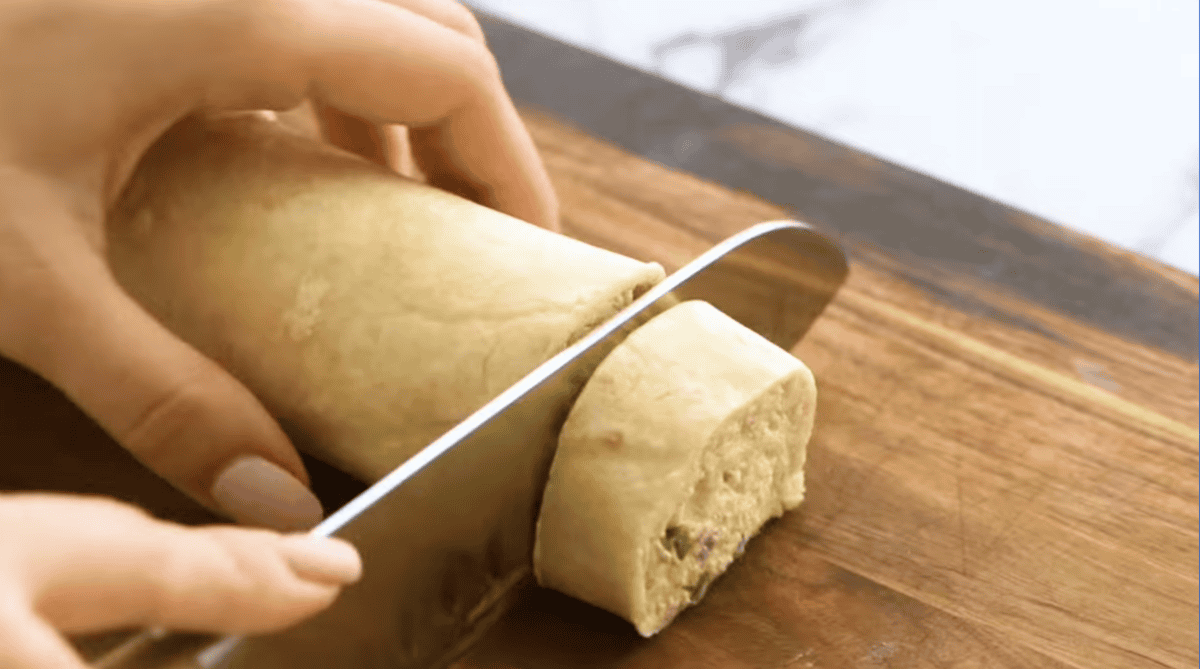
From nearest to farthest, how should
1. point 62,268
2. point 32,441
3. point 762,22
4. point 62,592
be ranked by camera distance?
point 62,592
point 62,268
point 32,441
point 762,22

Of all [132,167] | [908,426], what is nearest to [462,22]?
[132,167]

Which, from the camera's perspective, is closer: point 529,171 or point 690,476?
point 690,476

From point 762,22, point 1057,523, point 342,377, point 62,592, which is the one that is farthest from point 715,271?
point 762,22

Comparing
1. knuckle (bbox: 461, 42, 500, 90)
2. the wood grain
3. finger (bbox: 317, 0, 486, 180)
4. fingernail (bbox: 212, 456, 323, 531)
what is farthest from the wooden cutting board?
knuckle (bbox: 461, 42, 500, 90)

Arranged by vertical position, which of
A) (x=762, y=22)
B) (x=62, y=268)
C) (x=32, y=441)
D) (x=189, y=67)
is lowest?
(x=762, y=22)

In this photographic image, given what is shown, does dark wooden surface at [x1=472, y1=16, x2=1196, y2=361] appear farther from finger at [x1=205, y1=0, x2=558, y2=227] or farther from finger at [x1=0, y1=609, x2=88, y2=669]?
finger at [x1=0, y1=609, x2=88, y2=669]

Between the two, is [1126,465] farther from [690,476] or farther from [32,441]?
[32,441]

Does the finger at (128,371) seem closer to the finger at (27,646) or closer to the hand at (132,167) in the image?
the hand at (132,167)

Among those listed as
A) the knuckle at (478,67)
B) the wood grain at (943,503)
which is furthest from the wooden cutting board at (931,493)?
the knuckle at (478,67)
